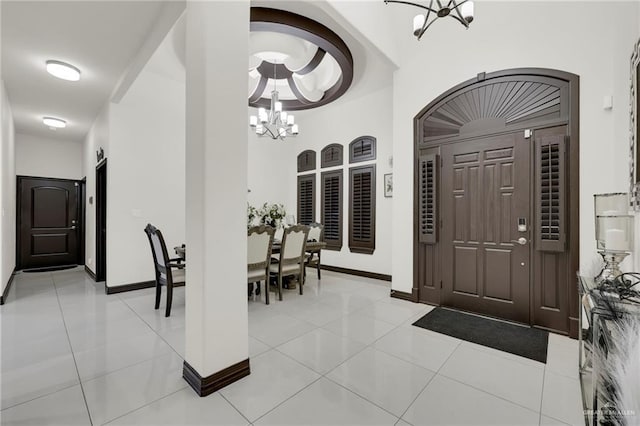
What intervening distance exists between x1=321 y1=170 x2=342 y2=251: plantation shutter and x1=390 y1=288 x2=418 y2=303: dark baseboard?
199 centimetres

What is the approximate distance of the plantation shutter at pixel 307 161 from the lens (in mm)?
6543

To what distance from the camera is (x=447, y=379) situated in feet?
6.93

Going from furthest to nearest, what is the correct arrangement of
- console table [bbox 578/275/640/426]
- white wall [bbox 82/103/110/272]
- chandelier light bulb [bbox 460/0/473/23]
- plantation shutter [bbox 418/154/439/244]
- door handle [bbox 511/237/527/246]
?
1. white wall [bbox 82/103/110/272]
2. plantation shutter [bbox 418/154/439/244]
3. door handle [bbox 511/237/527/246]
4. chandelier light bulb [bbox 460/0/473/23]
5. console table [bbox 578/275/640/426]

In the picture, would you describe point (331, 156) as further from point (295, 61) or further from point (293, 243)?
point (293, 243)

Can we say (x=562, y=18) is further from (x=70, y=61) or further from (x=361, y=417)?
(x=70, y=61)

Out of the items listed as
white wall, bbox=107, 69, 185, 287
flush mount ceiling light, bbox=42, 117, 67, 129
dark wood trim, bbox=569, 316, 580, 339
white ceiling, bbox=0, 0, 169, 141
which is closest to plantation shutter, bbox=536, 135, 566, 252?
dark wood trim, bbox=569, 316, 580, 339

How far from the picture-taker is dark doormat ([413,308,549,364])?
2.61 meters

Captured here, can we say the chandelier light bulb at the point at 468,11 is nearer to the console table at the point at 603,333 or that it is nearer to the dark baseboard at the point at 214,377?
the console table at the point at 603,333

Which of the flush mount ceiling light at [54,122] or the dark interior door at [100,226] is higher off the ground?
the flush mount ceiling light at [54,122]

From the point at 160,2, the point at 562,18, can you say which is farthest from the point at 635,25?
the point at 160,2

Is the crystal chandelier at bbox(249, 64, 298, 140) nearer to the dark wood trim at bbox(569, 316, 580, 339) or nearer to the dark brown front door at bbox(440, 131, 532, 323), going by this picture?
the dark brown front door at bbox(440, 131, 532, 323)

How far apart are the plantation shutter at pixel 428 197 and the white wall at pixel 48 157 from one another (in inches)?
297

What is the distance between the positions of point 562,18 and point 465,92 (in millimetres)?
1040

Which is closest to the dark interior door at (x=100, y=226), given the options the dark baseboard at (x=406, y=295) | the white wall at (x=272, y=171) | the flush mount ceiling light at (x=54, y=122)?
the flush mount ceiling light at (x=54, y=122)
